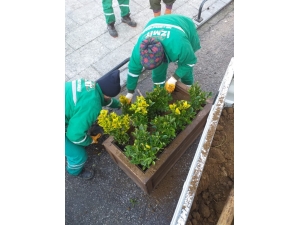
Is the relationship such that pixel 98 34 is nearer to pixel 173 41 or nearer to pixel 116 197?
pixel 173 41

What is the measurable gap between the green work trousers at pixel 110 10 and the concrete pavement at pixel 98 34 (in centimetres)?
21

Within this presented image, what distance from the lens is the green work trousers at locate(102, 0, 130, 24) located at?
3.94m

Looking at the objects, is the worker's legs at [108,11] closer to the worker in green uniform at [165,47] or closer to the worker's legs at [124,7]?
the worker's legs at [124,7]

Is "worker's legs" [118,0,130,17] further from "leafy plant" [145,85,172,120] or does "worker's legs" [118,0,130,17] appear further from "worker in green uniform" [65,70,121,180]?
"leafy plant" [145,85,172,120]

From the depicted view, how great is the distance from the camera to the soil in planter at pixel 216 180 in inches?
82.6

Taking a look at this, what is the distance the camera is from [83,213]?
2785mm

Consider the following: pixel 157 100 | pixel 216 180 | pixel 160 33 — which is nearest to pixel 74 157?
pixel 157 100

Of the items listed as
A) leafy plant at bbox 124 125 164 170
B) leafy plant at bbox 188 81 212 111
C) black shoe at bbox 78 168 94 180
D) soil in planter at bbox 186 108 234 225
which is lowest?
black shoe at bbox 78 168 94 180

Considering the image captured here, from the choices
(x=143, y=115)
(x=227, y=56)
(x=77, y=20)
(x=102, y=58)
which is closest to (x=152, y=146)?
(x=143, y=115)

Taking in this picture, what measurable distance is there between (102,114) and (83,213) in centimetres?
141

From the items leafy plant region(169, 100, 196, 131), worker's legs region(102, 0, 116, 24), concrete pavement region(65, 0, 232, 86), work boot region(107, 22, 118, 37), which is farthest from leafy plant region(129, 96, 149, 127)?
worker's legs region(102, 0, 116, 24)

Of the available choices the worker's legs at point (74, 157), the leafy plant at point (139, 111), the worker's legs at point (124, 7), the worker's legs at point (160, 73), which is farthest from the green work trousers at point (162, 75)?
the worker's legs at point (124, 7)

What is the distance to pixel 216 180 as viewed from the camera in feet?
7.48

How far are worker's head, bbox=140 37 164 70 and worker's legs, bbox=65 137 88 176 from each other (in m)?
1.22
